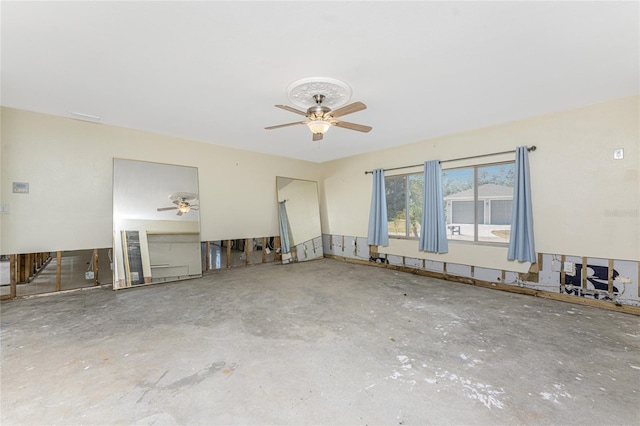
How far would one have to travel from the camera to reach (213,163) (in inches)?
216

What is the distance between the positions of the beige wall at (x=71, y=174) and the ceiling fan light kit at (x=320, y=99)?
3105 millimetres

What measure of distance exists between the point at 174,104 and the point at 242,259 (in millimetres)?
3491

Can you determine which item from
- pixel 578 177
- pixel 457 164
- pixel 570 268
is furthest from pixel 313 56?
pixel 570 268

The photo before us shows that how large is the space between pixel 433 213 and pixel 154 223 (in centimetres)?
504

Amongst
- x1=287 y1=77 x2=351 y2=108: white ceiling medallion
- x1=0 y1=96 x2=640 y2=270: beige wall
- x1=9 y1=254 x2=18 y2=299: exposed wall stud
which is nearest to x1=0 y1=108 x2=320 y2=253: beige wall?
x1=0 y1=96 x2=640 y2=270: beige wall

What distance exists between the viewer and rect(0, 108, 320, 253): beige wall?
3676 millimetres

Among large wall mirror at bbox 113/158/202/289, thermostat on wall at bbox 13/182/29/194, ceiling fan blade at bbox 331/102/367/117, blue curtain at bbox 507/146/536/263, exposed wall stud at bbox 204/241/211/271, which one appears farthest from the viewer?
exposed wall stud at bbox 204/241/211/271

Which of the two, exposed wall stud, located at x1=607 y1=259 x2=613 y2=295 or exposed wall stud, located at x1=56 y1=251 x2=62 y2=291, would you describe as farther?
exposed wall stud, located at x1=56 y1=251 x2=62 y2=291

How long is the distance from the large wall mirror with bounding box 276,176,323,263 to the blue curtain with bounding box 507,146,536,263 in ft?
14.0

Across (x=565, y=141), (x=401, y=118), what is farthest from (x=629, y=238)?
(x=401, y=118)

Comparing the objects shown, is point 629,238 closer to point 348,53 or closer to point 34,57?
point 348,53

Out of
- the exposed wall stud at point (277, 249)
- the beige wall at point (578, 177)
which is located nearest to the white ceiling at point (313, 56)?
the beige wall at point (578, 177)

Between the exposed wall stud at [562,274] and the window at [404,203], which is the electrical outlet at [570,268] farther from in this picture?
the window at [404,203]

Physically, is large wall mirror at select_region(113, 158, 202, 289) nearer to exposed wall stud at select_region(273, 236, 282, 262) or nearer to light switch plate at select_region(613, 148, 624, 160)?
exposed wall stud at select_region(273, 236, 282, 262)
